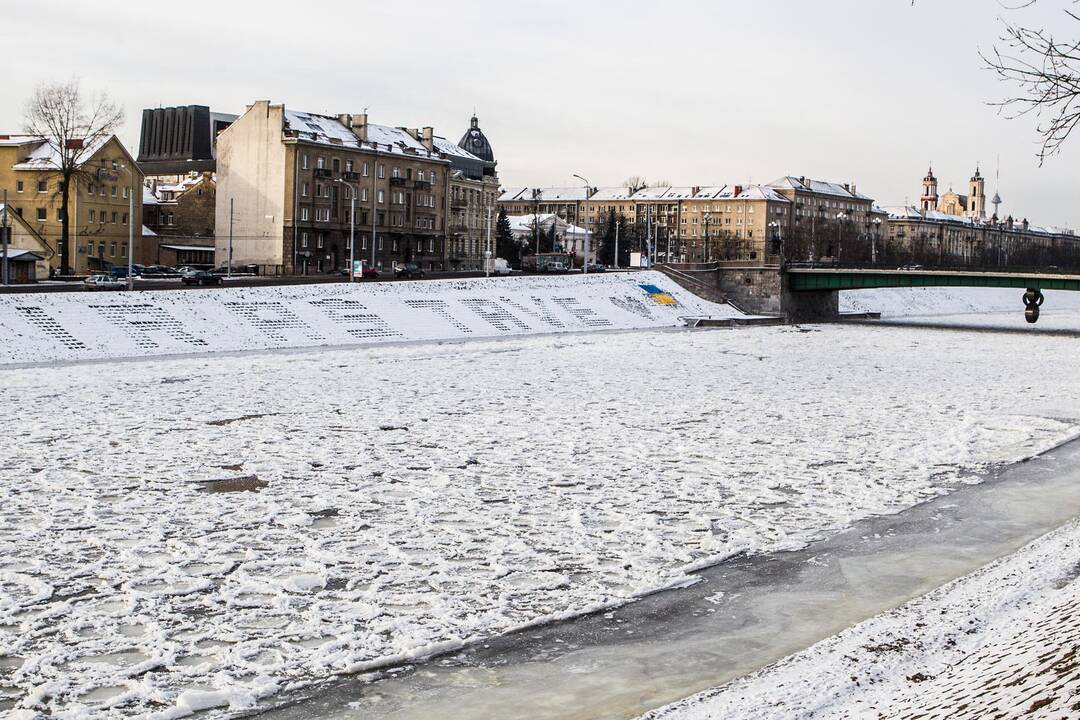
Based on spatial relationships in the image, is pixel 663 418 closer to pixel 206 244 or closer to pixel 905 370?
pixel 905 370

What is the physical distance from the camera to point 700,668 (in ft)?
39.8

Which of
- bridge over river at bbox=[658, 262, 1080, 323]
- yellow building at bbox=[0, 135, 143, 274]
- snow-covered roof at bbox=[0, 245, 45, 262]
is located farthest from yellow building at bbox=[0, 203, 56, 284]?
bridge over river at bbox=[658, 262, 1080, 323]

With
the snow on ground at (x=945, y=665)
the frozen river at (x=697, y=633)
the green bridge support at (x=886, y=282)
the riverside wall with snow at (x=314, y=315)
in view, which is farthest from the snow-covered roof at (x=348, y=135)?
the snow on ground at (x=945, y=665)

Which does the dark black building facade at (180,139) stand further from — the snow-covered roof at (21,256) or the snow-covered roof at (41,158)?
the snow-covered roof at (21,256)

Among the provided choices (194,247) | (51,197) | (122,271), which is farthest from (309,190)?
(122,271)

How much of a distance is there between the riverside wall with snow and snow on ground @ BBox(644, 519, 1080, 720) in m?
37.6

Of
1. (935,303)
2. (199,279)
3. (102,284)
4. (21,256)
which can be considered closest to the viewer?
(102,284)

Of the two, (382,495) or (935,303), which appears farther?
(935,303)

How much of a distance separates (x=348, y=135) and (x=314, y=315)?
44.7 metres

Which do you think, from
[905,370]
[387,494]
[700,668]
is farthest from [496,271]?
[700,668]

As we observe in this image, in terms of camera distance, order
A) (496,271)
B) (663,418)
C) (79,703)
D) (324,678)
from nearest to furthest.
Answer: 1. (79,703)
2. (324,678)
3. (663,418)
4. (496,271)

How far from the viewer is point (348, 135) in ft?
328

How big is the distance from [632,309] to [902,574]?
6092 cm

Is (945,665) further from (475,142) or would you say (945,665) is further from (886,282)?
(475,142)
